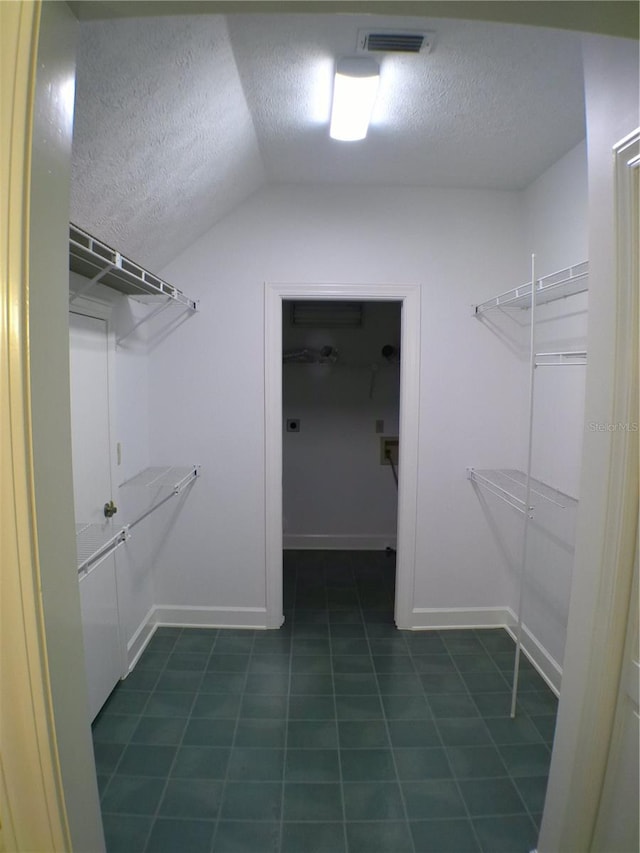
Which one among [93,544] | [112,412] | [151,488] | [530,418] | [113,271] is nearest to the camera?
[93,544]

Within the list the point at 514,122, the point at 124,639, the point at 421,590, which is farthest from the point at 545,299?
the point at 124,639

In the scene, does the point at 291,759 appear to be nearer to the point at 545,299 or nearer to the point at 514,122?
the point at 545,299

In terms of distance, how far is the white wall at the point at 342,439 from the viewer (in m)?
3.88

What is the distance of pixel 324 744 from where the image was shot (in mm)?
1842

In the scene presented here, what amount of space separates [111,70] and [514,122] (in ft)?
4.96

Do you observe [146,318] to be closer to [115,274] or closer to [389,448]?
[115,274]

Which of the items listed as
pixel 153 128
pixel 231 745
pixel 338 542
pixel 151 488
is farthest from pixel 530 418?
pixel 338 542

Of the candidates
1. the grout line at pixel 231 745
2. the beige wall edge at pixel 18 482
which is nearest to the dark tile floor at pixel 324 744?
A: the grout line at pixel 231 745

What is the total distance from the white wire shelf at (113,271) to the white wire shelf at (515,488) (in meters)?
1.90

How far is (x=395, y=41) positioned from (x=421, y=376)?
5.11 ft

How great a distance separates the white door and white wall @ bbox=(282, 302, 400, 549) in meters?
2.02

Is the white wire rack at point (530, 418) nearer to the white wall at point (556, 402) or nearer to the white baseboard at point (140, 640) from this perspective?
the white wall at point (556, 402)

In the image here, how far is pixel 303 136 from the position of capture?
6.27 feet

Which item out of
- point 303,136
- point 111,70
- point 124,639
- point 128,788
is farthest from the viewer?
point 124,639
